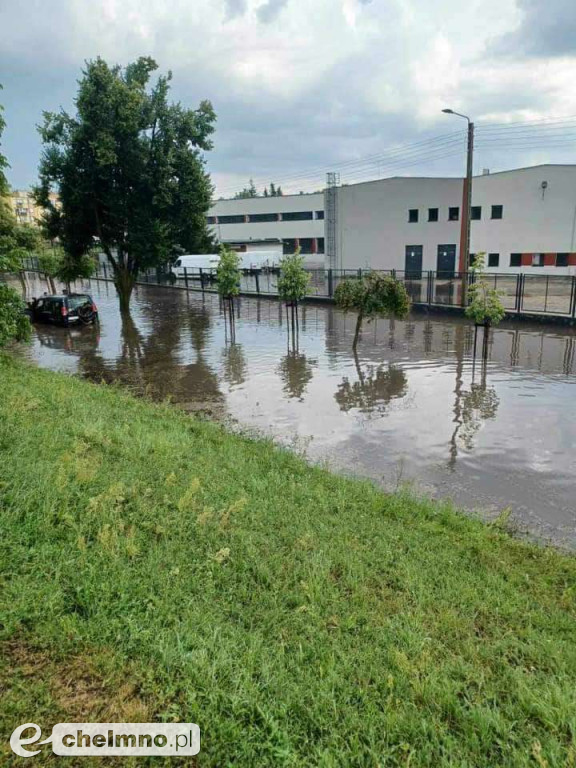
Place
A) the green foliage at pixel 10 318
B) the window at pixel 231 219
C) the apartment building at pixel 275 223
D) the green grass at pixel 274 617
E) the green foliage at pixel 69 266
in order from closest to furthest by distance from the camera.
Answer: the green grass at pixel 274 617 → the green foliage at pixel 10 318 → the green foliage at pixel 69 266 → the apartment building at pixel 275 223 → the window at pixel 231 219

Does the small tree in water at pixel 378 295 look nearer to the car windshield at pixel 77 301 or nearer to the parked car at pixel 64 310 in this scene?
the parked car at pixel 64 310

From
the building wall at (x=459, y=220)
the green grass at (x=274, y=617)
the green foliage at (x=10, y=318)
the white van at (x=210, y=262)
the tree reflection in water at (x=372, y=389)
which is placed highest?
the building wall at (x=459, y=220)

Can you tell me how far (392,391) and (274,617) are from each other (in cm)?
1001

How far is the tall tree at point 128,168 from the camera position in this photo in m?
24.3

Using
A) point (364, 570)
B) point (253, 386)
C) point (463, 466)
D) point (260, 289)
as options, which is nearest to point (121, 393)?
point (253, 386)

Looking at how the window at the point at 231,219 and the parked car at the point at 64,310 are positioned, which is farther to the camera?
the window at the point at 231,219

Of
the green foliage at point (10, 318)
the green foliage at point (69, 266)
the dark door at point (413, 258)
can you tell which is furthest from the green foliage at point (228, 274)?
the dark door at point (413, 258)

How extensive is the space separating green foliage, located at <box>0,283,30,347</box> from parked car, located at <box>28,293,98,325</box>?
1540 centimetres

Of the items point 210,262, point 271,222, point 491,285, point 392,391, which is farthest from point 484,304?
→ point 271,222

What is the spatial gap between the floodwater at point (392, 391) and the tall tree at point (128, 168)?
5.05 meters

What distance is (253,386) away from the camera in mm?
14383

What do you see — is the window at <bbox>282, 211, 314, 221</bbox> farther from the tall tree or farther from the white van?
the tall tree

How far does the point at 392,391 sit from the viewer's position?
13.6 metres

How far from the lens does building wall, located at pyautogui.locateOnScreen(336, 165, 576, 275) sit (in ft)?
123
